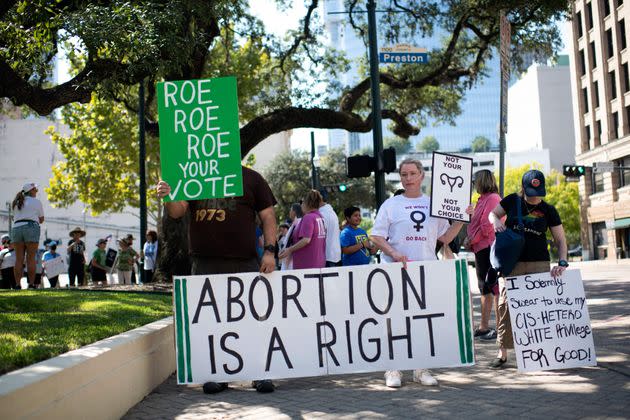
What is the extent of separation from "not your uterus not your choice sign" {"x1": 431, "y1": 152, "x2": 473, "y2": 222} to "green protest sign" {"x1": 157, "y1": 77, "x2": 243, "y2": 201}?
170 centimetres

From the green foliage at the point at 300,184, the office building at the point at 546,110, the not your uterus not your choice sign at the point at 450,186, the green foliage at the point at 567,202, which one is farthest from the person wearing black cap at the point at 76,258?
the office building at the point at 546,110

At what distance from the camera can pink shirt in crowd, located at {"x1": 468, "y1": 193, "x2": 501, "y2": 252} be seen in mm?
8070

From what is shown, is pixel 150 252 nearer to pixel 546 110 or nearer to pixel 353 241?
pixel 353 241

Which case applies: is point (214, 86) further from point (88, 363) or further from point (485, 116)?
point (485, 116)

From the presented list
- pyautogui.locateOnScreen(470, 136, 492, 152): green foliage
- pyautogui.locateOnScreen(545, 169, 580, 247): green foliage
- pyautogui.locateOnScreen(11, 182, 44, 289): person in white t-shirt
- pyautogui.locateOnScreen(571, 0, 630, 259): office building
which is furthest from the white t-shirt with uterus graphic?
pyautogui.locateOnScreen(470, 136, 492, 152): green foliage

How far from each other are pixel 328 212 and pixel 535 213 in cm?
322

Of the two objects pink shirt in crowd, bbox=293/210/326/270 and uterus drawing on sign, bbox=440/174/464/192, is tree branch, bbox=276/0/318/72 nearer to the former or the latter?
pink shirt in crowd, bbox=293/210/326/270

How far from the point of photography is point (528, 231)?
640 cm

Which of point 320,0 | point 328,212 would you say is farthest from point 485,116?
point 328,212

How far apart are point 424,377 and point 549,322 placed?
4.14 ft

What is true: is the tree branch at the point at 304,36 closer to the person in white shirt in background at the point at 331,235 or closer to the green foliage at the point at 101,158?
the green foliage at the point at 101,158

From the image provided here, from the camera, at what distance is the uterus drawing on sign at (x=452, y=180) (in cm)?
648

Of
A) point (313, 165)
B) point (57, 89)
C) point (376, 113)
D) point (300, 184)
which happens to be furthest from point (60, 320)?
point (300, 184)

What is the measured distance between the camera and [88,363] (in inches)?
173
